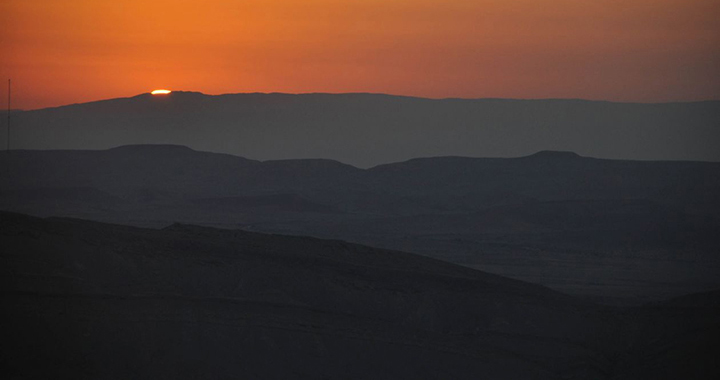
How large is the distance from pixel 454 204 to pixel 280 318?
6254 centimetres

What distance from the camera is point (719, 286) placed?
4334 cm

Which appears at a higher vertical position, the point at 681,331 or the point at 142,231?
the point at 142,231

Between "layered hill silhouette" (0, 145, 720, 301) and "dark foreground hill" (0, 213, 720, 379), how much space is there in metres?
13.1

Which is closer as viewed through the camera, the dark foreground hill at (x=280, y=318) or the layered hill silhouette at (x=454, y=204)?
the dark foreground hill at (x=280, y=318)

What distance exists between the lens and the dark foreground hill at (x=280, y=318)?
19.5 metres

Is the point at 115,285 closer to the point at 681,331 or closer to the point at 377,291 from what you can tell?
the point at 377,291

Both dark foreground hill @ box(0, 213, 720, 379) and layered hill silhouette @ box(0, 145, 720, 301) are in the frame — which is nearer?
dark foreground hill @ box(0, 213, 720, 379)

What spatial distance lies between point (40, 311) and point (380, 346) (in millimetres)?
6221

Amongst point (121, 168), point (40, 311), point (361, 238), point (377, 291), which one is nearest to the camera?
point (40, 311)

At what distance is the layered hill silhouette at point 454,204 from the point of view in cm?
5297

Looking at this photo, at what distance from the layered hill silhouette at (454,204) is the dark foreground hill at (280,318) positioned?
13.1 meters

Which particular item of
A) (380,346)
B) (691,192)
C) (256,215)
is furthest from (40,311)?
(691,192)

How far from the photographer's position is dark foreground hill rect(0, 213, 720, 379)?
19547 mm

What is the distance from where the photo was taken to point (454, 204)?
3312 inches
